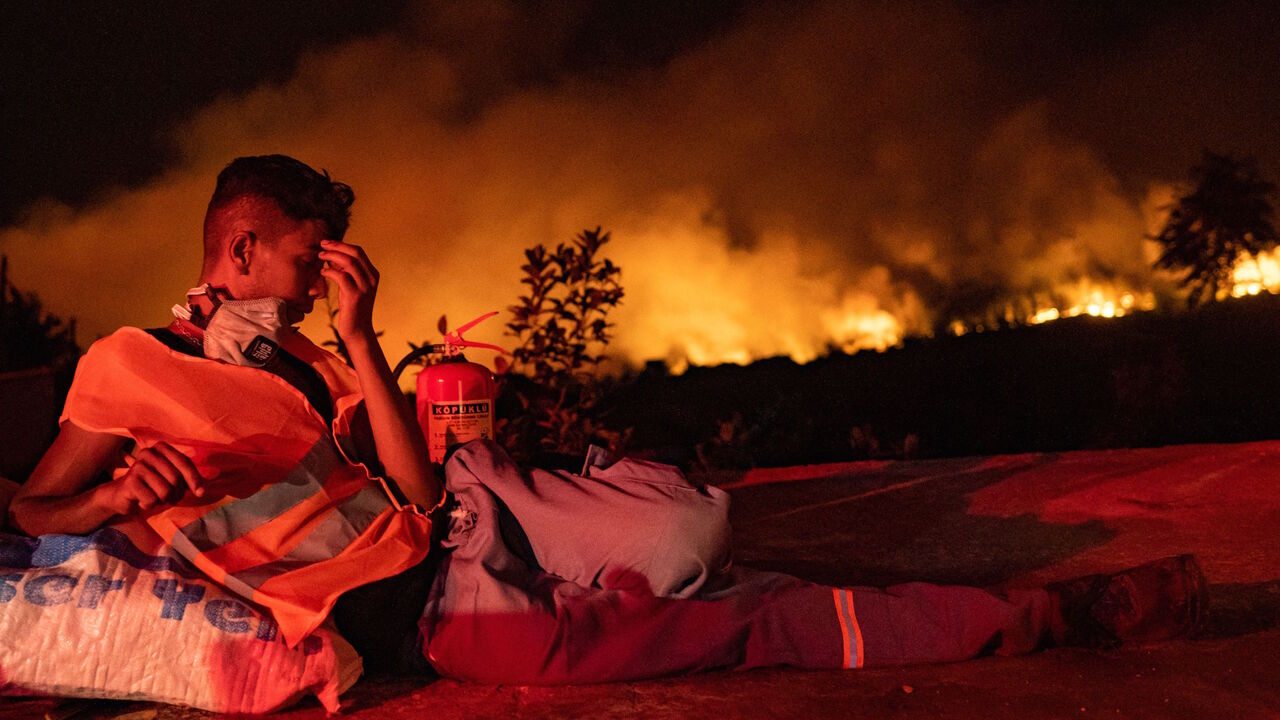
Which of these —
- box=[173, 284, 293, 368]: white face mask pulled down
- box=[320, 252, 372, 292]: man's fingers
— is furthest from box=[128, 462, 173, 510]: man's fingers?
box=[320, 252, 372, 292]: man's fingers

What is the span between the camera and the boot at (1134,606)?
6.70 ft

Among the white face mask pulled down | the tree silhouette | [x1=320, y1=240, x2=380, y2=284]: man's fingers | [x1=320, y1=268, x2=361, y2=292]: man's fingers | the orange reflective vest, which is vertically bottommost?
the orange reflective vest

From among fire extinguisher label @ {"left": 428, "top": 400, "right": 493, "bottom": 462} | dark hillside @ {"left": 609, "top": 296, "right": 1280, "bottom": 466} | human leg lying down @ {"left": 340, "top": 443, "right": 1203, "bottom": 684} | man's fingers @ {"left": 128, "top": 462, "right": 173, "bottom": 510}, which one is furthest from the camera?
dark hillside @ {"left": 609, "top": 296, "right": 1280, "bottom": 466}

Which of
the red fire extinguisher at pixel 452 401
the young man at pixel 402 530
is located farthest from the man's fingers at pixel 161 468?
the red fire extinguisher at pixel 452 401

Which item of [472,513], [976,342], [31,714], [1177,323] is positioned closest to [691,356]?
[976,342]

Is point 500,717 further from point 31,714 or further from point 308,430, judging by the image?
point 31,714

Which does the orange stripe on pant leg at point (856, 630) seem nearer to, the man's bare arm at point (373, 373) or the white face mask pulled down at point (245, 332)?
the man's bare arm at point (373, 373)

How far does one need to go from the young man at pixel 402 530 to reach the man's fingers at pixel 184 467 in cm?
14

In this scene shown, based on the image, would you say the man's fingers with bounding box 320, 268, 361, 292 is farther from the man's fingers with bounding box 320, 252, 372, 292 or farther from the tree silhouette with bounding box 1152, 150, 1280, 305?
the tree silhouette with bounding box 1152, 150, 1280, 305

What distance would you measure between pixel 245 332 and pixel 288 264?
22 cm

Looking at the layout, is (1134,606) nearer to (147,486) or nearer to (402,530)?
(402,530)

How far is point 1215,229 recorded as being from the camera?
1612cm

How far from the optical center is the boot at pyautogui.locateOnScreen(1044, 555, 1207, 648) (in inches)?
80.4

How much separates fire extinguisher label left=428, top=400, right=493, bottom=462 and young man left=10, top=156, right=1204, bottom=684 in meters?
0.57
